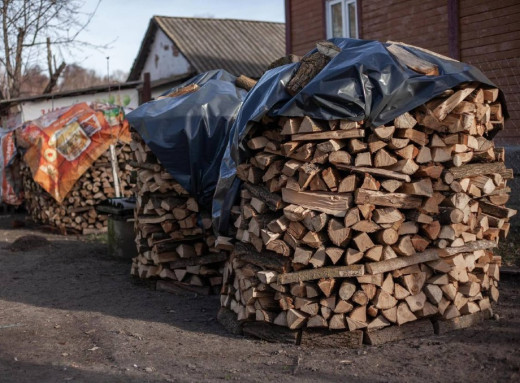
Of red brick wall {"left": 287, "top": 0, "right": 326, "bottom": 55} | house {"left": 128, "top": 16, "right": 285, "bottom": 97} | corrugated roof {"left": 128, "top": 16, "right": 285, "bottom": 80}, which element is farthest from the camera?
corrugated roof {"left": 128, "top": 16, "right": 285, "bottom": 80}

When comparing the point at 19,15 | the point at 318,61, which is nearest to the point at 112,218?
the point at 318,61

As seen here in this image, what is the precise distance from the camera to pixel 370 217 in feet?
16.6

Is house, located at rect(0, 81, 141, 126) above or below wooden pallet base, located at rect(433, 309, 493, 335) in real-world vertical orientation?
above

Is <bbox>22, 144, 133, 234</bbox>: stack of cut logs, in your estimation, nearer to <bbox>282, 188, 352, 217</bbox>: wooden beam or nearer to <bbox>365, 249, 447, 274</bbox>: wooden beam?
<bbox>282, 188, 352, 217</bbox>: wooden beam

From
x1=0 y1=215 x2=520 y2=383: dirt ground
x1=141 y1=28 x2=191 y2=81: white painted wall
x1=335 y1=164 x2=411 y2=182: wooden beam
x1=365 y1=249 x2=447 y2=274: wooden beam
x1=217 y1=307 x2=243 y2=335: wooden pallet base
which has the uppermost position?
x1=141 y1=28 x2=191 y2=81: white painted wall

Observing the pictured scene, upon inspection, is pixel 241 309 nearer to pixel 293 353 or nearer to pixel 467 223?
pixel 293 353

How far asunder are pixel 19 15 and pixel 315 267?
19993 mm

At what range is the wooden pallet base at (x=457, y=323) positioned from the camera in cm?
531

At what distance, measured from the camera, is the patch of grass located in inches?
289

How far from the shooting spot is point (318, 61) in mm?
5359

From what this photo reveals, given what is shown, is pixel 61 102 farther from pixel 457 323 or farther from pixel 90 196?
pixel 457 323

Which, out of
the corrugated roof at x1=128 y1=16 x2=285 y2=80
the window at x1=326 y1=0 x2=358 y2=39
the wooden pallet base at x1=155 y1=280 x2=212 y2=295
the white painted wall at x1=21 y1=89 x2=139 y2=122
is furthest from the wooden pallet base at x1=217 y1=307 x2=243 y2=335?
the corrugated roof at x1=128 y1=16 x2=285 y2=80

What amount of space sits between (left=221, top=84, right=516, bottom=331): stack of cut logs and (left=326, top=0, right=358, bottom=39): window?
8298 mm

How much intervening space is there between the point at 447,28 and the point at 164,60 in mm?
18343
